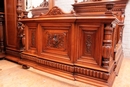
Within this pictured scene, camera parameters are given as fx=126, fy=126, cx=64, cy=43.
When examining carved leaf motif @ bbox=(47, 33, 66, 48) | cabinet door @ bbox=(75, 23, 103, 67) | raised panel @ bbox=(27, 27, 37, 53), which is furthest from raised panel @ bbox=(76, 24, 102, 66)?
raised panel @ bbox=(27, 27, 37, 53)

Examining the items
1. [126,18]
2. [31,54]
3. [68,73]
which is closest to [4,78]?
[31,54]

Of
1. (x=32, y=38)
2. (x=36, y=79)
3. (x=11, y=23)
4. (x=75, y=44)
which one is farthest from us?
(x=11, y=23)

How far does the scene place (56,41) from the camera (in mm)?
1687

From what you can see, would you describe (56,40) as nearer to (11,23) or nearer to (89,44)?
(89,44)

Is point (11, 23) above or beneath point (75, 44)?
above

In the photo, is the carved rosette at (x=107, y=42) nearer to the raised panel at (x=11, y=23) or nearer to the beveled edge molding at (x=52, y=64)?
the beveled edge molding at (x=52, y=64)

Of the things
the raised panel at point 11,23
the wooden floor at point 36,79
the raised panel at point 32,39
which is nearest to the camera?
the wooden floor at point 36,79

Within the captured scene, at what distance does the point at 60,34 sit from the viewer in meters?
1.64

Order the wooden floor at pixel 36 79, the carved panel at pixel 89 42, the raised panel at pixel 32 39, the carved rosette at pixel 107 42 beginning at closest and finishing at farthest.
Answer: the carved rosette at pixel 107 42 → the carved panel at pixel 89 42 → the wooden floor at pixel 36 79 → the raised panel at pixel 32 39

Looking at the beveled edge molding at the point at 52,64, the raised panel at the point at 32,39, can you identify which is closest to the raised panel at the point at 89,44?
the beveled edge molding at the point at 52,64

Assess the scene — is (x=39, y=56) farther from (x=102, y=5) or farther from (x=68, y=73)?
(x=102, y=5)

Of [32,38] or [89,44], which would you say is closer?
[89,44]

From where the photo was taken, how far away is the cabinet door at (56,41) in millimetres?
1578

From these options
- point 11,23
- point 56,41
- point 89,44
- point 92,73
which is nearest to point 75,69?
point 92,73
